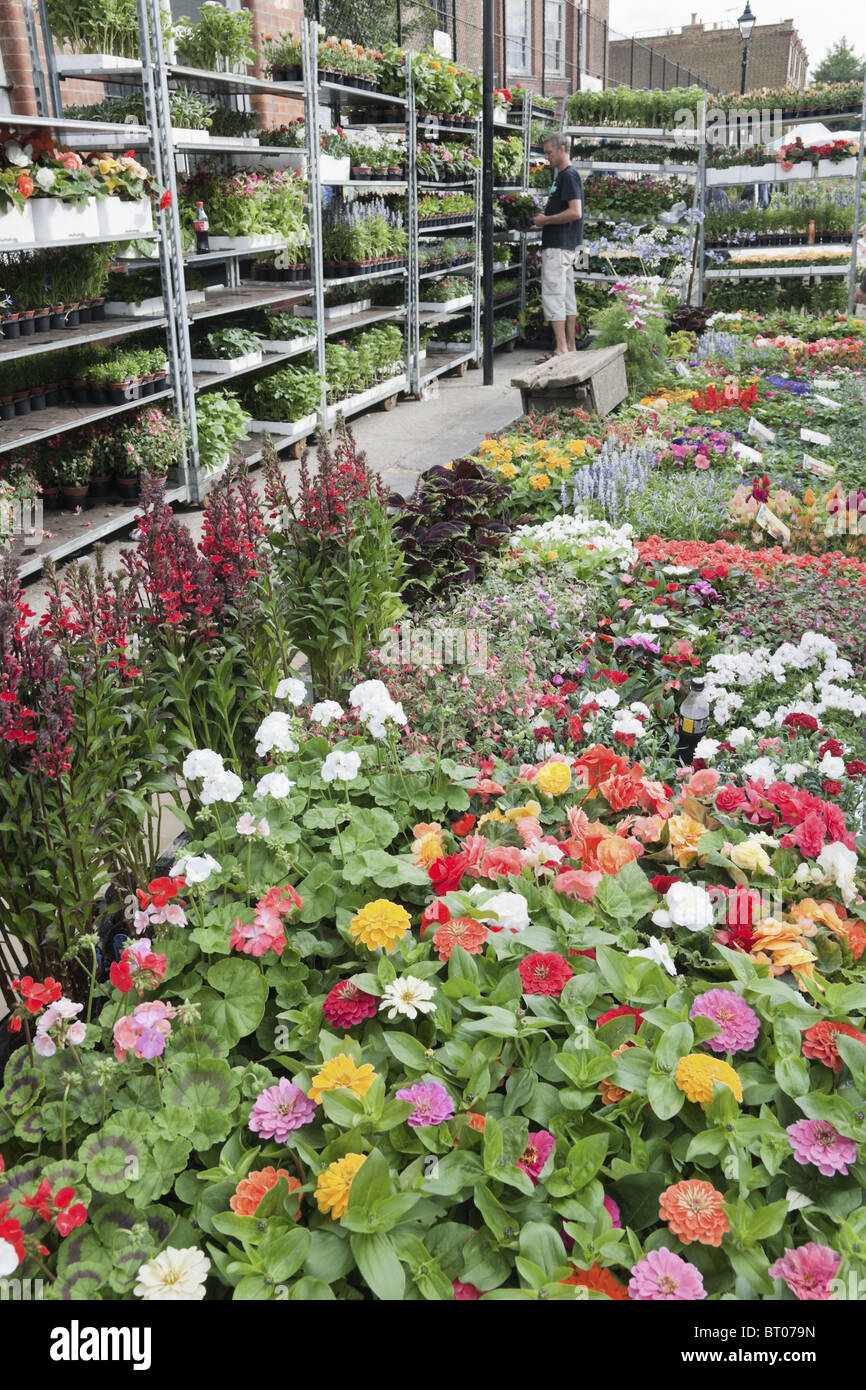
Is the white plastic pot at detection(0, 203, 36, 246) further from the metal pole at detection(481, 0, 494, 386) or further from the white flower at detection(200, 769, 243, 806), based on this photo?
the metal pole at detection(481, 0, 494, 386)

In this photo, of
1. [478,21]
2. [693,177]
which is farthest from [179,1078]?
[478,21]

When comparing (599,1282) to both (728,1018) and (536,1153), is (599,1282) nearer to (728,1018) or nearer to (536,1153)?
(536,1153)

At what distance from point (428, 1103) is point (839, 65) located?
216ft

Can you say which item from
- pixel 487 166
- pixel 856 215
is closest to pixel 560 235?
pixel 487 166

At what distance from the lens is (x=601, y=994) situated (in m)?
1.93

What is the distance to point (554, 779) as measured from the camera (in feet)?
7.97

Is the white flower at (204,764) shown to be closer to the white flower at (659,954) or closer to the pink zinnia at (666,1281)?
the white flower at (659,954)

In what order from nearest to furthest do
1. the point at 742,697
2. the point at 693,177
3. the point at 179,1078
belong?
the point at 179,1078 < the point at 742,697 < the point at 693,177

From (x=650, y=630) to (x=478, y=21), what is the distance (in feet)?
77.1

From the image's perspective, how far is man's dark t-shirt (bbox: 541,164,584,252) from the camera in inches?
362

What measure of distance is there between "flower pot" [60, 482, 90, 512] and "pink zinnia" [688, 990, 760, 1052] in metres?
5.05

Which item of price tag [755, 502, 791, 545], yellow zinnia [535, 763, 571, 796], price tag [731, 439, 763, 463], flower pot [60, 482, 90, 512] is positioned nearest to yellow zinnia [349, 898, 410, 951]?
yellow zinnia [535, 763, 571, 796]

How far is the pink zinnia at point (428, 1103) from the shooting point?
1.62m

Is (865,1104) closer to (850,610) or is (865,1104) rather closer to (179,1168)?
(179,1168)
